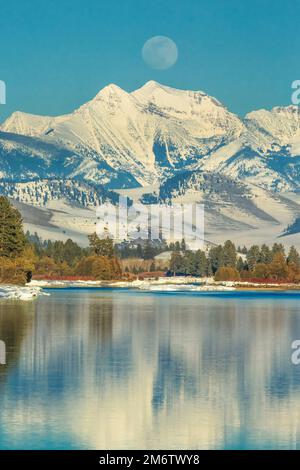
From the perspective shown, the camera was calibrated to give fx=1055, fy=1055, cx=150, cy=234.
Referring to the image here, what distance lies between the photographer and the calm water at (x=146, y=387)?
30.6 meters

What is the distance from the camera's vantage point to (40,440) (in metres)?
29.8

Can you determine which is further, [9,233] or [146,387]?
[9,233]

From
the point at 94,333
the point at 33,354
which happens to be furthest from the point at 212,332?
the point at 33,354

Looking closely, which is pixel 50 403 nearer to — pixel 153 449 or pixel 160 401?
pixel 160 401

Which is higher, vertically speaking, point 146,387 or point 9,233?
point 9,233

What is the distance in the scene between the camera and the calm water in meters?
30.6

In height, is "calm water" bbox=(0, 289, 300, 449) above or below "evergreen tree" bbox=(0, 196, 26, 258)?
below

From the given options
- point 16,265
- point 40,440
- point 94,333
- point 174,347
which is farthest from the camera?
point 16,265

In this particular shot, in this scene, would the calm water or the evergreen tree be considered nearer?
the calm water

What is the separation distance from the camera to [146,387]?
3897 cm

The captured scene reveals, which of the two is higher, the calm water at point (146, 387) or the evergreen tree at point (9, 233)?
the evergreen tree at point (9, 233)

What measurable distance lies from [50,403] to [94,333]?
25.8 m

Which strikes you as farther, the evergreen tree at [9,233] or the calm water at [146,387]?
the evergreen tree at [9,233]
